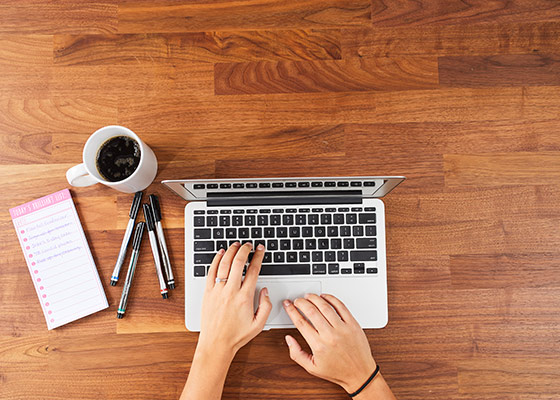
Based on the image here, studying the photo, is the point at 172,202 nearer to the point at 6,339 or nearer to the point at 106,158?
the point at 106,158

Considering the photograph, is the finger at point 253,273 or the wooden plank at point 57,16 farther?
the wooden plank at point 57,16

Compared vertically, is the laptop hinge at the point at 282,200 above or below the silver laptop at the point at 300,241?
above

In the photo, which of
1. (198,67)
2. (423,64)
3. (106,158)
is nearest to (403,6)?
(423,64)

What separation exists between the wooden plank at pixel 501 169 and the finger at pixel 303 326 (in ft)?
1.44

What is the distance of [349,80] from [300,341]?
0.59 meters

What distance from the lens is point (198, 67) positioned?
0.91 meters

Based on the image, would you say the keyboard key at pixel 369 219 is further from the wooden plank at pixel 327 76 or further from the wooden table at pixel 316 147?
the wooden plank at pixel 327 76

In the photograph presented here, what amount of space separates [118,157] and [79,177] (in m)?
0.09

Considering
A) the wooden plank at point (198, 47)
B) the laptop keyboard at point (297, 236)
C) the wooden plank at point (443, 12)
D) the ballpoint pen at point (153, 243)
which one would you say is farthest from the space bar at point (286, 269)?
the wooden plank at point (443, 12)

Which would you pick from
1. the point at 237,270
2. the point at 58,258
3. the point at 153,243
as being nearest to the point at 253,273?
the point at 237,270

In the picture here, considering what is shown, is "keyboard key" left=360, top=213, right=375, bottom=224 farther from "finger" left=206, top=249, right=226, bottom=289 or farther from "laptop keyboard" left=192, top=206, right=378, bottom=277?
"finger" left=206, top=249, right=226, bottom=289

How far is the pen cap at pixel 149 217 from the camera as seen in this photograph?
860 mm

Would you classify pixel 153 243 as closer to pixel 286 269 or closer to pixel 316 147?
pixel 286 269

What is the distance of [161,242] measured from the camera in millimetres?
860
